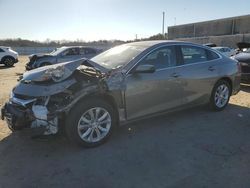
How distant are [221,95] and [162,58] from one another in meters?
2.03

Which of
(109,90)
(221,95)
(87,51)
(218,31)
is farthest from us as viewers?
(218,31)

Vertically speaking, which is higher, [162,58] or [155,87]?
[162,58]

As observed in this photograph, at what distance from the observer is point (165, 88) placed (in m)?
5.32

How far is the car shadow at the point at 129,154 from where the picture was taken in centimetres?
372

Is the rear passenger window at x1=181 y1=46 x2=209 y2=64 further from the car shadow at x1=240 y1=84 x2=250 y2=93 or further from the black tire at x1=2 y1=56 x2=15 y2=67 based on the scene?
the black tire at x1=2 y1=56 x2=15 y2=67

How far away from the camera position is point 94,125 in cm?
458

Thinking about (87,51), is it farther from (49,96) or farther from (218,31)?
(218,31)

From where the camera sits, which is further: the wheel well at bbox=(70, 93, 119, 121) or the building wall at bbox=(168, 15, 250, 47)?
the building wall at bbox=(168, 15, 250, 47)

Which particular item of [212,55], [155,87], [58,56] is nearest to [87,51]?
[58,56]

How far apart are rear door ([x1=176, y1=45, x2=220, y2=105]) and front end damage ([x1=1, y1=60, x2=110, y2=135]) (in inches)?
72.7

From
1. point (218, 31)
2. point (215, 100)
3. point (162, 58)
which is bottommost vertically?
point (215, 100)

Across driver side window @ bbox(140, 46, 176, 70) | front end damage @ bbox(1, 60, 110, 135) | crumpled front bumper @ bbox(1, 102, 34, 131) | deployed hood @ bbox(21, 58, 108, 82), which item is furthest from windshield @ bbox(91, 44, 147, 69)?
crumpled front bumper @ bbox(1, 102, 34, 131)

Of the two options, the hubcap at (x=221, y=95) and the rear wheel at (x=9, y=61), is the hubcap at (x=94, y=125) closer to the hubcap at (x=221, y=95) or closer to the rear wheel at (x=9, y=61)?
the hubcap at (x=221, y=95)

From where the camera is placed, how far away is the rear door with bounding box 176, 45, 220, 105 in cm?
568
